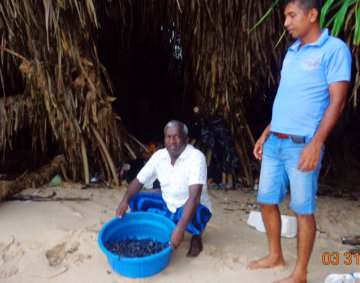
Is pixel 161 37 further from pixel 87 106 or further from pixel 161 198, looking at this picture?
pixel 161 198

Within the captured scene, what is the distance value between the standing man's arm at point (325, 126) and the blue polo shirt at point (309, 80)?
4 centimetres

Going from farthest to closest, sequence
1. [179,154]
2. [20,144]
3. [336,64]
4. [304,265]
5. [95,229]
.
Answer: [20,144] < [95,229] < [179,154] < [304,265] < [336,64]

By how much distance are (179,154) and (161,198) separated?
377 mm

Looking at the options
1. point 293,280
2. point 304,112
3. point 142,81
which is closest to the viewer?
point 304,112

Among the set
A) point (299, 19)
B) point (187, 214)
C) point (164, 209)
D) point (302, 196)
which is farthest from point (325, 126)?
point (164, 209)

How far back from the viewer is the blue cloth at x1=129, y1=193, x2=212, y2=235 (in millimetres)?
2262

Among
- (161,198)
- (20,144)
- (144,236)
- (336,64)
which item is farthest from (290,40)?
(20,144)

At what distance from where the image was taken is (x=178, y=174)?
7.30 ft

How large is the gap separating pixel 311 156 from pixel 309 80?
1.19ft

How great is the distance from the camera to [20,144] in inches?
166

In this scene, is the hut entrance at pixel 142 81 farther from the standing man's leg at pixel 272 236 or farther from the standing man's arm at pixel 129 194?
the standing man's leg at pixel 272 236
